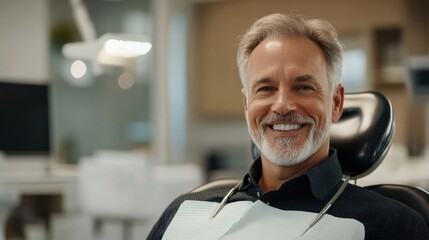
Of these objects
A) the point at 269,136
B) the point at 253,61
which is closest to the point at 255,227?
the point at 269,136

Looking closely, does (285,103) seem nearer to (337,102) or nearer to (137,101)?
(337,102)

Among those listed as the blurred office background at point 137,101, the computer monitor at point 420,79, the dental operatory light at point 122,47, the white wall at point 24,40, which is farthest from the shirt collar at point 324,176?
the white wall at point 24,40


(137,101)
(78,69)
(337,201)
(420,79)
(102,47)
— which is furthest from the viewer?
(137,101)

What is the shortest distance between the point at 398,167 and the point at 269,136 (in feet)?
8.61

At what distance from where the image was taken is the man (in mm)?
1166

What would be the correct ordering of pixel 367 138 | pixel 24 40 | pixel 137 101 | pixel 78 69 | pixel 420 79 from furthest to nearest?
pixel 137 101 < pixel 78 69 < pixel 24 40 < pixel 420 79 < pixel 367 138

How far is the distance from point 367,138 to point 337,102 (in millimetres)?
100

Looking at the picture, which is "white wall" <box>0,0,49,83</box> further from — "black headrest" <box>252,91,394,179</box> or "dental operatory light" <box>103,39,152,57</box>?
"black headrest" <box>252,91,394,179</box>

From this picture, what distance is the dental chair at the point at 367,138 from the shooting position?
51.1 inches

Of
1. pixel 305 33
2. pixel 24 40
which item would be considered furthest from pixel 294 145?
pixel 24 40

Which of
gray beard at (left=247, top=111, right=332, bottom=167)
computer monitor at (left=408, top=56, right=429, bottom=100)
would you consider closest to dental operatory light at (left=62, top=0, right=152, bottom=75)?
computer monitor at (left=408, top=56, right=429, bottom=100)

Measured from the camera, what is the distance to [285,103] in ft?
4.03

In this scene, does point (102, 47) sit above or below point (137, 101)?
above

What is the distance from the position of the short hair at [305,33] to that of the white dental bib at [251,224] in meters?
0.29
